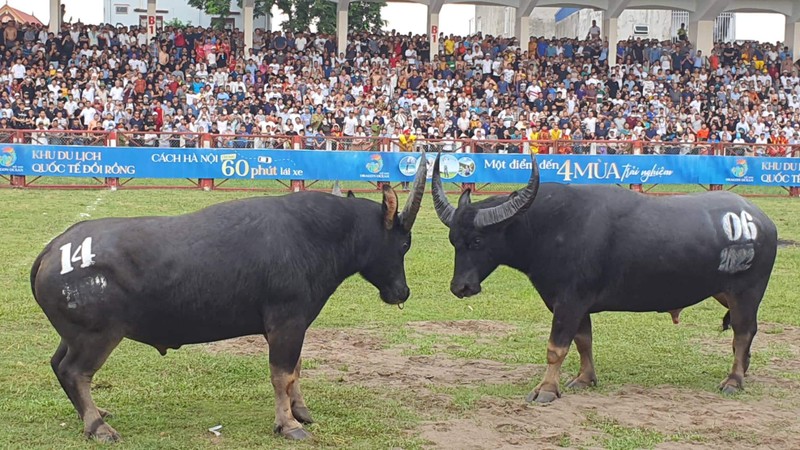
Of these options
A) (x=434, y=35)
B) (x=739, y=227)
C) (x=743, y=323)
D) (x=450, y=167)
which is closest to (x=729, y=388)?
(x=743, y=323)

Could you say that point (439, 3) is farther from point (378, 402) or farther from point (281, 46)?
point (378, 402)

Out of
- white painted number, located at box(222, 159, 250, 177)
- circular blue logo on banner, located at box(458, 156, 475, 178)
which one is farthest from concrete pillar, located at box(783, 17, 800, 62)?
white painted number, located at box(222, 159, 250, 177)

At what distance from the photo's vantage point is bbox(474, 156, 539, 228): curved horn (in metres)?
7.35

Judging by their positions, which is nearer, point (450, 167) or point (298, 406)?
point (298, 406)

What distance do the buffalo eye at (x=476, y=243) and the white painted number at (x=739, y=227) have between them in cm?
194

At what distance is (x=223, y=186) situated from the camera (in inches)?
940

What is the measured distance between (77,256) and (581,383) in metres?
4.04

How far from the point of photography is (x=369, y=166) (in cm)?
2425

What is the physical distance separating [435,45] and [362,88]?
553cm

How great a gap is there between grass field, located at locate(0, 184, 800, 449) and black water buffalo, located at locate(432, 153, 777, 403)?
50cm

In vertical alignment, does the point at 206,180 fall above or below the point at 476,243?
below

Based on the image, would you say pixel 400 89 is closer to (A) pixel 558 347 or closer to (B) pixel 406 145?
(B) pixel 406 145

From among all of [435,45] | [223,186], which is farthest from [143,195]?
[435,45]

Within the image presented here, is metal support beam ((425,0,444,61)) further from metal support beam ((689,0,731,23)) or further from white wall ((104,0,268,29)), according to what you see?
white wall ((104,0,268,29))
